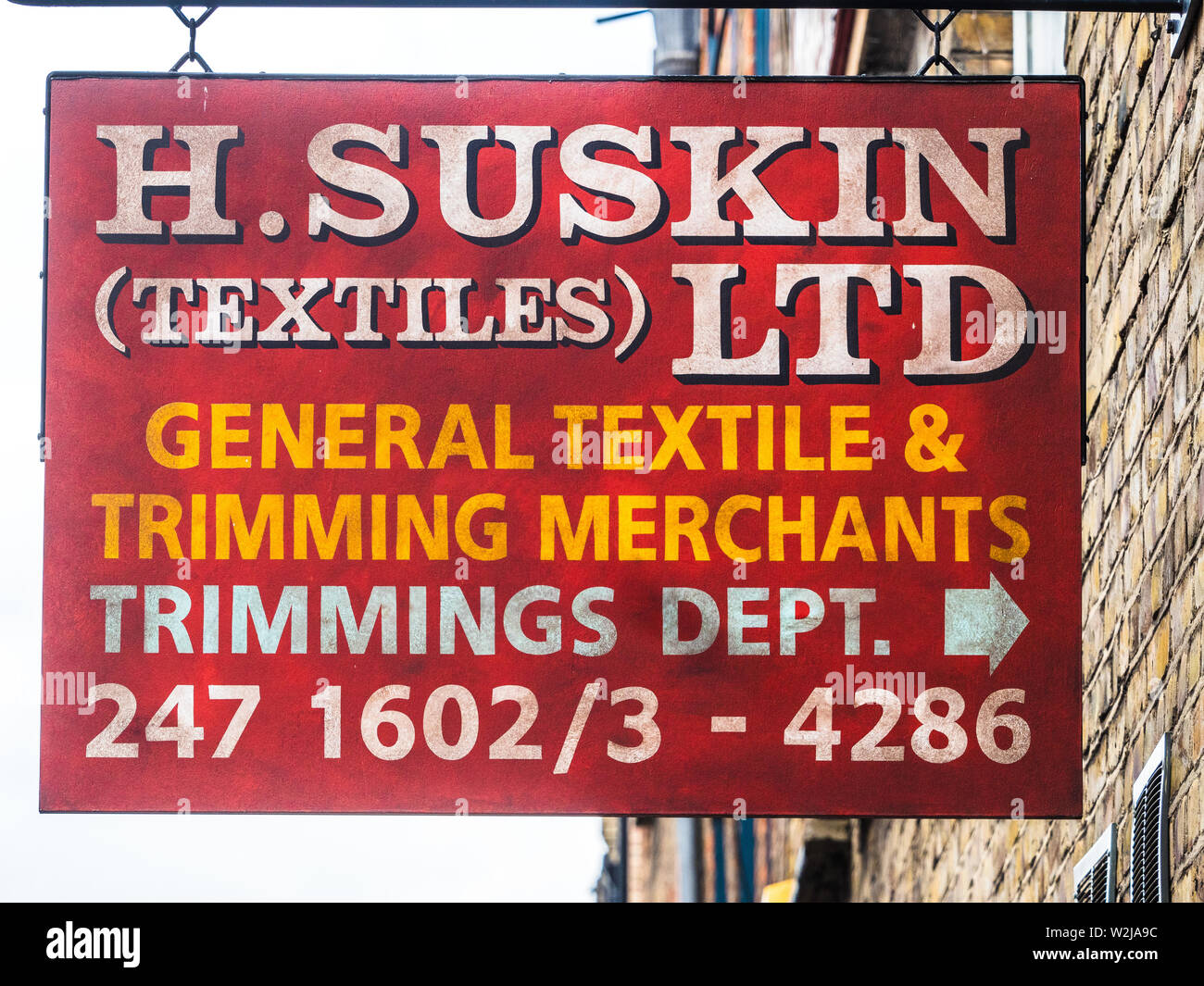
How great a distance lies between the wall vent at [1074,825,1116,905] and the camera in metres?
4.55

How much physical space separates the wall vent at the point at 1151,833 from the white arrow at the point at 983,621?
21.2 inches

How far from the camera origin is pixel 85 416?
389 cm

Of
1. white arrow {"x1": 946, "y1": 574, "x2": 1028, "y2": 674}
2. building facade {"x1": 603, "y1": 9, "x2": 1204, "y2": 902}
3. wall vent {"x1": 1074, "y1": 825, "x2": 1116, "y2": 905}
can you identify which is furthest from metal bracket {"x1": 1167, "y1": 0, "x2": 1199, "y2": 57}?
wall vent {"x1": 1074, "y1": 825, "x2": 1116, "y2": 905}

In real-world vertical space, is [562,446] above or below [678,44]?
below

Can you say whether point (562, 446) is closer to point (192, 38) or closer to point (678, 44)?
point (192, 38)

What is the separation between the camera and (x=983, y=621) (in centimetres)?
374

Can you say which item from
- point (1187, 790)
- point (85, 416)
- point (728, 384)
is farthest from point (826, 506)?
point (85, 416)

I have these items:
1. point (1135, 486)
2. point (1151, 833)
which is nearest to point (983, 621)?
point (1151, 833)

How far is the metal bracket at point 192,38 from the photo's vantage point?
4039 mm

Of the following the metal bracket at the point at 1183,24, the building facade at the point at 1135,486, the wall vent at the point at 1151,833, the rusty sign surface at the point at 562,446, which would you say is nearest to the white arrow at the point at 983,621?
the rusty sign surface at the point at 562,446

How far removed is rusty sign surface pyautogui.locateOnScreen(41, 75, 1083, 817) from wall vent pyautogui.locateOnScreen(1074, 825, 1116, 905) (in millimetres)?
Answer: 1003

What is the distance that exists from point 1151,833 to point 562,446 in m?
1.62

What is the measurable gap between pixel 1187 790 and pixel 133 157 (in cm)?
265

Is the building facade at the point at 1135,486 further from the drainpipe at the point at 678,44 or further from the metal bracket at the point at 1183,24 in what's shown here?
the drainpipe at the point at 678,44
